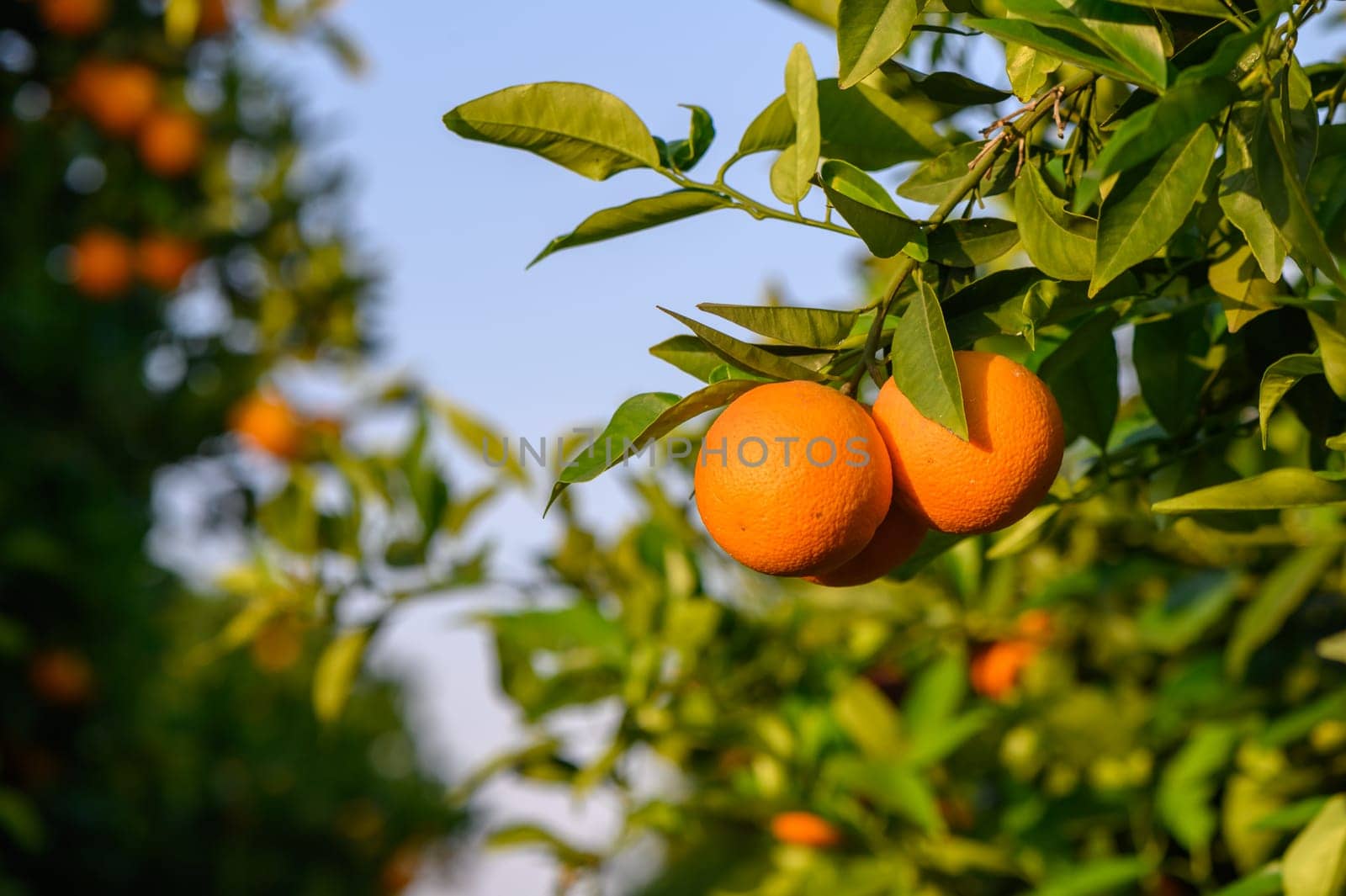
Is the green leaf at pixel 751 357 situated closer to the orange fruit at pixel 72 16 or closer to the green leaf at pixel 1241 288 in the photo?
the green leaf at pixel 1241 288

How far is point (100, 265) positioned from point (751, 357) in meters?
2.72

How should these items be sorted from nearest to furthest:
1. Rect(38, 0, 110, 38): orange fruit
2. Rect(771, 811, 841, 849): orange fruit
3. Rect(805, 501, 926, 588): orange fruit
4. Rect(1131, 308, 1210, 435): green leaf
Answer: Rect(805, 501, 926, 588): orange fruit, Rect(1131, 308, 1210, 435): green leaf, Rect(771, 811, 841, 849): orange fruit, Rect(38, 0, 110, 38): orange fruit

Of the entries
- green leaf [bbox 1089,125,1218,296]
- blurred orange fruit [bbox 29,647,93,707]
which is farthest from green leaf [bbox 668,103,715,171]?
blurred orange fruit [bbox 29,647,93,707]

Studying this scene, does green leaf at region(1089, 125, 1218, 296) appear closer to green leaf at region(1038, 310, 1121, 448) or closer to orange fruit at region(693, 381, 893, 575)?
orange fruit at region(693, 381, 893, 575)

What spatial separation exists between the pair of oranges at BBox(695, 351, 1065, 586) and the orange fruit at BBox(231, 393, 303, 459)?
2.45 meters

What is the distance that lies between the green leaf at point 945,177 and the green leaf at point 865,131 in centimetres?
7

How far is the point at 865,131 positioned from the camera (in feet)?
1.97

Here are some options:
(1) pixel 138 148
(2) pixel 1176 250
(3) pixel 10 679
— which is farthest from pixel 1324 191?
(1) pixel 138 148

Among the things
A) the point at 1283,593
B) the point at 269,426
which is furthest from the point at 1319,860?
the point at 269,426

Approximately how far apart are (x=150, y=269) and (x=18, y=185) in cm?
33

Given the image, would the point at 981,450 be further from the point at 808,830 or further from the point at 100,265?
the point at 100,265

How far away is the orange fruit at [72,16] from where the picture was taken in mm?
2715

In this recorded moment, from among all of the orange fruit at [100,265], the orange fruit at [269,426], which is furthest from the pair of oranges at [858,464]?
the orange fruit at [100,265]

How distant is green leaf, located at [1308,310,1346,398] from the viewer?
1.66 feet
